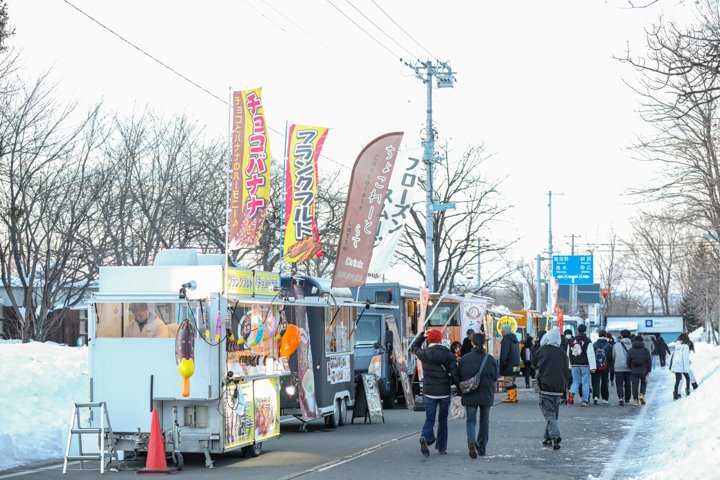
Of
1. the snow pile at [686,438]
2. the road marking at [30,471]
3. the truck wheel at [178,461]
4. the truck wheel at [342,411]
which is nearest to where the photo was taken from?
the snow pile at [686,438]

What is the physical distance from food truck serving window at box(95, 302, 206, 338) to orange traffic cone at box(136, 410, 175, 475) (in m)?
1.25

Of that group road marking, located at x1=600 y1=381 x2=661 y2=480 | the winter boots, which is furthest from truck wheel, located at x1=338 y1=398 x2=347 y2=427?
the winter boots

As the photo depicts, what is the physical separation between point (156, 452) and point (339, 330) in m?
7.33

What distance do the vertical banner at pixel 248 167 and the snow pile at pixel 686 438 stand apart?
324 inches

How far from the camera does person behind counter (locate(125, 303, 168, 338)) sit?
538 inches

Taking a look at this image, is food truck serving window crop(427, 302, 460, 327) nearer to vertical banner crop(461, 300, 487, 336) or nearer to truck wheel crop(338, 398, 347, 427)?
vertical banner crop(461, 300, 487, 336)

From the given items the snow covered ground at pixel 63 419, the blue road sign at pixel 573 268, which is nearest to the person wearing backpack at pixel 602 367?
the snow covered ground at pixel 63 419

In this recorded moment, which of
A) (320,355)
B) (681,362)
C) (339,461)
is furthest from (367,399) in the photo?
(681,362)

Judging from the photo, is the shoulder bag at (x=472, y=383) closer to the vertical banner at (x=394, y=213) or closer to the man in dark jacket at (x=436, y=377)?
the man in dark jacket at (x=436, y=377)

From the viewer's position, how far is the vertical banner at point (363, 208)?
767 inches

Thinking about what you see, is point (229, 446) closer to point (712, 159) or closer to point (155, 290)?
point (155, 290)

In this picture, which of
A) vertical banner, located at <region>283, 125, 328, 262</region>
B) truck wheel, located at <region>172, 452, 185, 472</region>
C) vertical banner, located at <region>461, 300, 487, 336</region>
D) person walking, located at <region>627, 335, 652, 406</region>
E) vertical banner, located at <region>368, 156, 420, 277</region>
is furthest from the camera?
vertical banner, located at <region>461, 300, 487, 336</region>

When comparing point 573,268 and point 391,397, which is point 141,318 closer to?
point 391,397

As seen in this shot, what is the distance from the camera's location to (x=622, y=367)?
25.8 m
